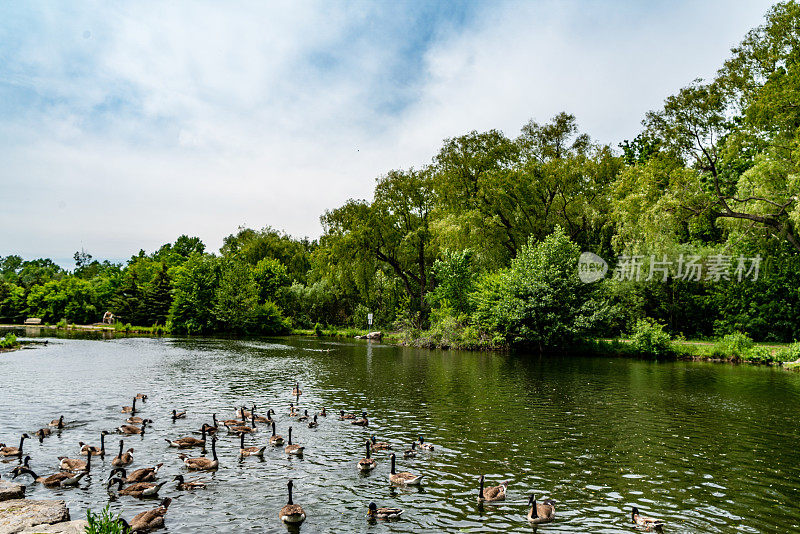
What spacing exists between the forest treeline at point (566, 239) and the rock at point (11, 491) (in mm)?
35478

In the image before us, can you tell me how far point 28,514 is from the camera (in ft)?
28.6

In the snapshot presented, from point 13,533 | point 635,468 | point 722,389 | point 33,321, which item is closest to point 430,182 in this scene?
point 722,389

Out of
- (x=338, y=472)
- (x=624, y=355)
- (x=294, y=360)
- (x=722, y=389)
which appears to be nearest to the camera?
(x=338, y=472)

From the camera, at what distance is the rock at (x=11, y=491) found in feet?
31.9

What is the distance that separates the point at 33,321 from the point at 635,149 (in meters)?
107

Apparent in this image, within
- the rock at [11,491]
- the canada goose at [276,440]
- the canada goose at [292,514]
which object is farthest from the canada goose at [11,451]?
the canada goose at [292,514]

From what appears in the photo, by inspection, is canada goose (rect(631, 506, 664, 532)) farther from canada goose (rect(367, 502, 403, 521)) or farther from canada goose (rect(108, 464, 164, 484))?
canada goose (rect(108, 464, 164, 484))

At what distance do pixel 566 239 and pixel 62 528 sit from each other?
42.2 m

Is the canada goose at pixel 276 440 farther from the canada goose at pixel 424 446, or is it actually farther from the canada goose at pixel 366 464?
the canada goose at pixel 424 446

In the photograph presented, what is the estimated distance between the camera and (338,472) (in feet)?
40.0

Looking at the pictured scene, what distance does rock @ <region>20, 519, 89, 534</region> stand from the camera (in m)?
7.85

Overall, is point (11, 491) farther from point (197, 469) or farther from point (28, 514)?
point (197, 469)

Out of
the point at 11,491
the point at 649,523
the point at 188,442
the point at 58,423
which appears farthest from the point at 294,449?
the point at 649,523

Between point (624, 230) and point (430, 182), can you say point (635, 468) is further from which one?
point (430, 182)
